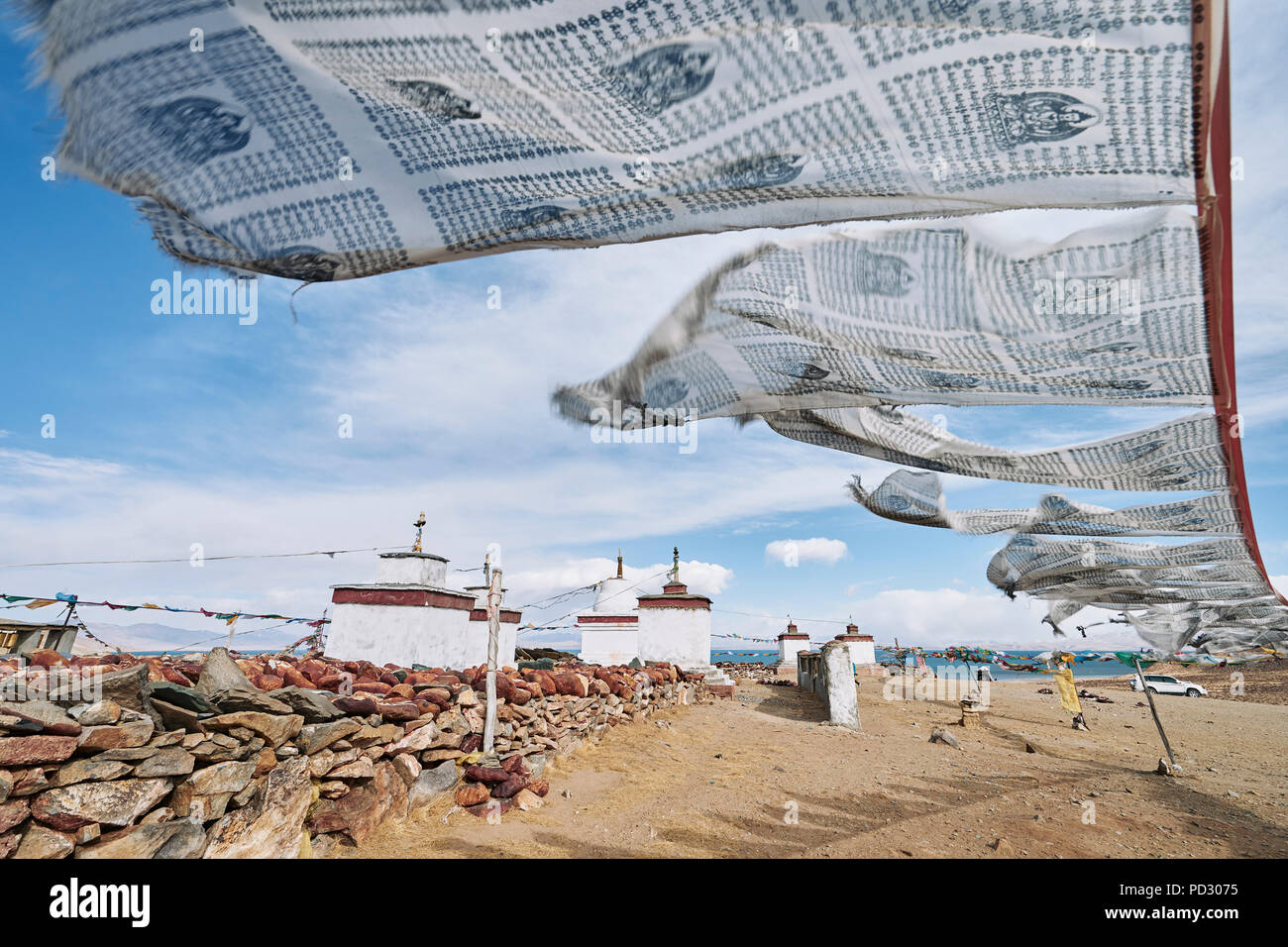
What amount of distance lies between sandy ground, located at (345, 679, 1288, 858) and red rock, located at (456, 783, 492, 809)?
0.38 ft

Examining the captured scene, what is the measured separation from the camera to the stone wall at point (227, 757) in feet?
10.3

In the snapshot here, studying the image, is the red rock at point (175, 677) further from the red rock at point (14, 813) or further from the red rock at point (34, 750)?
the red rock at point (14, 813)

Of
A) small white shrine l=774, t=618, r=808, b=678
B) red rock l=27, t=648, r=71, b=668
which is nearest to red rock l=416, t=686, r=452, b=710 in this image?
red rock l=27, t=648, r=71, b=668

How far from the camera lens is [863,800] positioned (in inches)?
238

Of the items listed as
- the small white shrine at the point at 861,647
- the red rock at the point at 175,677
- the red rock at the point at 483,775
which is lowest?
the small white shrine at the point at 861,647

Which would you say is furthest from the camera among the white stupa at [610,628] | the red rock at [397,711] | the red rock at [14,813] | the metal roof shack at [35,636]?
the white stupa at [610,628]

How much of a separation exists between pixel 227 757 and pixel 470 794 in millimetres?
1965

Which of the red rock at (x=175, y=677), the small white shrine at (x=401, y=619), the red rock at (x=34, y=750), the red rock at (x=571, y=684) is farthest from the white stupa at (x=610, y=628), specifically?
the red rock at (x=34, y=750)

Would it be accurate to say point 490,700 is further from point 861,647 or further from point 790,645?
point 861,647
